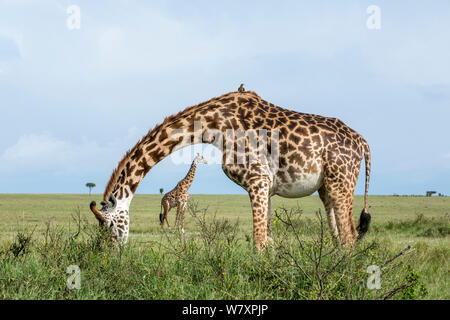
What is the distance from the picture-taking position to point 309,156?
7629 millimetres

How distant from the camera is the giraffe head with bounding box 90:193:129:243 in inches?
277

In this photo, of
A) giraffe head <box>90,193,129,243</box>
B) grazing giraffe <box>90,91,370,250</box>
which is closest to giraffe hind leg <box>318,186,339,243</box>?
grazing giraffe <box>90,91,370,250</box>

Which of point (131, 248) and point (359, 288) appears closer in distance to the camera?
point (359, 288)

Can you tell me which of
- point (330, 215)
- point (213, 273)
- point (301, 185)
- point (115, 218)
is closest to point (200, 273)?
point (213, 273)

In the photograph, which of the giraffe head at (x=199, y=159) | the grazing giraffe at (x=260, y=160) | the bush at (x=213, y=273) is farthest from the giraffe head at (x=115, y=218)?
the giraffe head at (x=199, y=159)

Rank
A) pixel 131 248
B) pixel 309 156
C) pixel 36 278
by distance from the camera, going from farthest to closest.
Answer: pixel 309 156 < pixel 131 248 < pixel 36 278

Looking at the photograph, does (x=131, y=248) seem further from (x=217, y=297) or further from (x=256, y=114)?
(x=256, y=114)

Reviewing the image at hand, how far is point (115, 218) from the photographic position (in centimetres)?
712

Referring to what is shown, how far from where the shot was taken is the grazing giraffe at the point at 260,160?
7.27 meters

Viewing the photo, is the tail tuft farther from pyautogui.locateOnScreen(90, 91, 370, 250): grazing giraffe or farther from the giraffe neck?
the giraffe neck

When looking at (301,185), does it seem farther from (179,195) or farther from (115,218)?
(179,195)

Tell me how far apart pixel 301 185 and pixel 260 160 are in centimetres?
90
